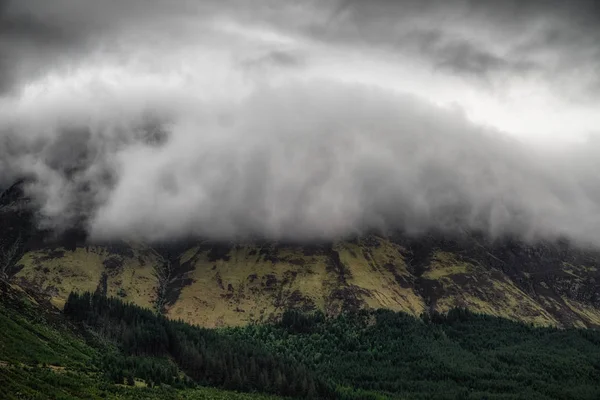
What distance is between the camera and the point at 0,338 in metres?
192

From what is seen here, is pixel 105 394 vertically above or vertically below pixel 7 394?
below

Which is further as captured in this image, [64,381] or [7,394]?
[64,381]

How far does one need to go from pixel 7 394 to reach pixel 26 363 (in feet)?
199

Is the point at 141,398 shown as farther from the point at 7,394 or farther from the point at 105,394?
the point at 7,394

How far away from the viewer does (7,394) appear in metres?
127

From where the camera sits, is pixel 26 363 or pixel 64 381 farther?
pixel 26 363

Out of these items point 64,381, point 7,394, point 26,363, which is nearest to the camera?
point 7,394

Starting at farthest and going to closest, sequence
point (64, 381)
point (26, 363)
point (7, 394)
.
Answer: point (26, 363) < point (64, 381) < point (7, 394)

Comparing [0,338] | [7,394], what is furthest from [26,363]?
[7,394]

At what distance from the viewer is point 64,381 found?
6604 inches

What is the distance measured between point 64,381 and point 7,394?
41869mm

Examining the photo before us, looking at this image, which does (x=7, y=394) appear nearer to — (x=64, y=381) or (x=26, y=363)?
(x=64, y=381)

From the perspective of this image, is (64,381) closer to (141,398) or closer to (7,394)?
(141,398)

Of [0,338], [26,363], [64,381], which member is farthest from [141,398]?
[0,338]
